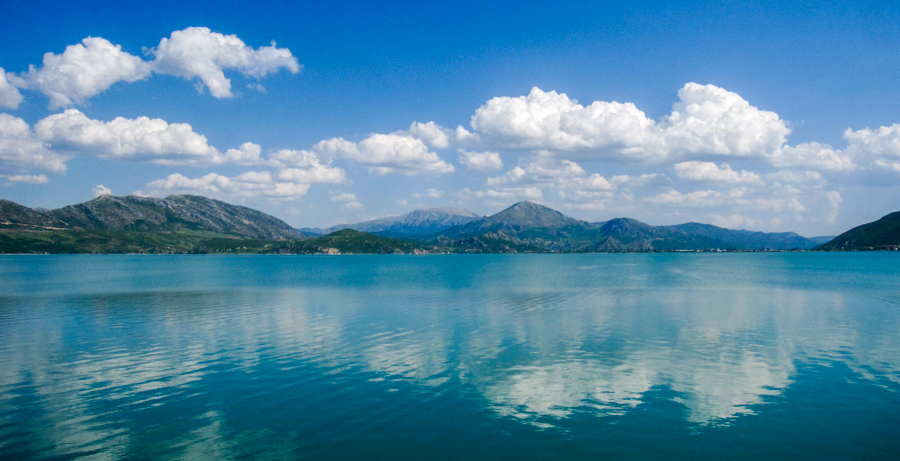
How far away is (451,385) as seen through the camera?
31.1 m

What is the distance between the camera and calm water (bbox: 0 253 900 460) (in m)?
21.9

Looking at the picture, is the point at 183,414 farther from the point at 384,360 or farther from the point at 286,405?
the point at 384,360

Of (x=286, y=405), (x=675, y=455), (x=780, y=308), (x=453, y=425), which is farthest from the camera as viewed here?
(x=780, y=308)

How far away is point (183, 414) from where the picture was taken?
2598 cm

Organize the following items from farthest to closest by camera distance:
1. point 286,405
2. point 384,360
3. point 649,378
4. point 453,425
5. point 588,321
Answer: point 588,321, point 384,360, point 649,378, point 286,405, point 453,425

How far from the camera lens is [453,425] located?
24031mm

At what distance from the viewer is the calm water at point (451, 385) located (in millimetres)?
21922

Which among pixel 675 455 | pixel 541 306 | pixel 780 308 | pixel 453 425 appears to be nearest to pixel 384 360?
pixel 453 425

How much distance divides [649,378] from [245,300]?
2742 inches

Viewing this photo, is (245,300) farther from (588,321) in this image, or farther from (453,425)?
(453,425)

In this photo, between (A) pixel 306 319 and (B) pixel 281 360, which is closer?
(B) pixel 281 360

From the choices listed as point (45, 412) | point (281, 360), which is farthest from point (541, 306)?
point (45, 412)

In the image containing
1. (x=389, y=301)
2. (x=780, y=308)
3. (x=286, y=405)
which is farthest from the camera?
(x=389, y=301)

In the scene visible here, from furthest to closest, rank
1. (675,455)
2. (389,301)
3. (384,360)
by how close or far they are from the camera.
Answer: (389,301)
(384,360)
(675,455)
